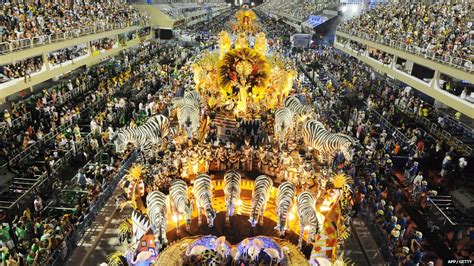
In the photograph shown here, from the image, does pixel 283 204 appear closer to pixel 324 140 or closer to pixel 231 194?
pixel 231 194

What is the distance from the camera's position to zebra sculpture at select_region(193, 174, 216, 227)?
10.2m

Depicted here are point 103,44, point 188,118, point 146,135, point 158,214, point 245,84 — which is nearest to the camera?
point 158,214

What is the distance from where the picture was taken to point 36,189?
12531mm

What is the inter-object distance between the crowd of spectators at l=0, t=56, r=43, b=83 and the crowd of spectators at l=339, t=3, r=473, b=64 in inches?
827

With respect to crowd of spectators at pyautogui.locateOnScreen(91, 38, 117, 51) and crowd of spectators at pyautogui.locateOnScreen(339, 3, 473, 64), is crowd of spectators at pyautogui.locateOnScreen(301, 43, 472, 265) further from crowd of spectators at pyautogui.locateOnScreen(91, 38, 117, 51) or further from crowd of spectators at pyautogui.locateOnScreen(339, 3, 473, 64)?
crowd of spectators at pyautogui.locateOnScreen(91, 38, 117, 51)

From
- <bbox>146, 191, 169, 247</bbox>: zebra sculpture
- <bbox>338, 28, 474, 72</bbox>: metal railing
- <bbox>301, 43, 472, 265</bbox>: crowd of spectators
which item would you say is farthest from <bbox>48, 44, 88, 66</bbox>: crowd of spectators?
<bbox>338, 28, 474, 72</bbox>: metal railing

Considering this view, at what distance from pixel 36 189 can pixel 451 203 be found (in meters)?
14.4

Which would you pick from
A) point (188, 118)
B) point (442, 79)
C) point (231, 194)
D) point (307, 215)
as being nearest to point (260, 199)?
point (231, 194)

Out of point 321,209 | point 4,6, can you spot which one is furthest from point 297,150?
point 4,6

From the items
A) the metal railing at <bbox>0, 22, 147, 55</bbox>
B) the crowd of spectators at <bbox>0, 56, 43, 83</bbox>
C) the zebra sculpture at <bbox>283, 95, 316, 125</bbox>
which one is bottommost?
the zebra sculpture at <bbox>283, 95, 316, 125</bbox>

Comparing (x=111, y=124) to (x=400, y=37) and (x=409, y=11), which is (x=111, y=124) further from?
(x=409, y=11)

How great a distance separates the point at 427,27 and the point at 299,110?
13760mm

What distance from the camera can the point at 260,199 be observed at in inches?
413

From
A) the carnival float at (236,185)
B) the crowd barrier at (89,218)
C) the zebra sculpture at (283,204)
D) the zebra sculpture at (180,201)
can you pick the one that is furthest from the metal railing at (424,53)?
the crowd barrier at (89,218)
